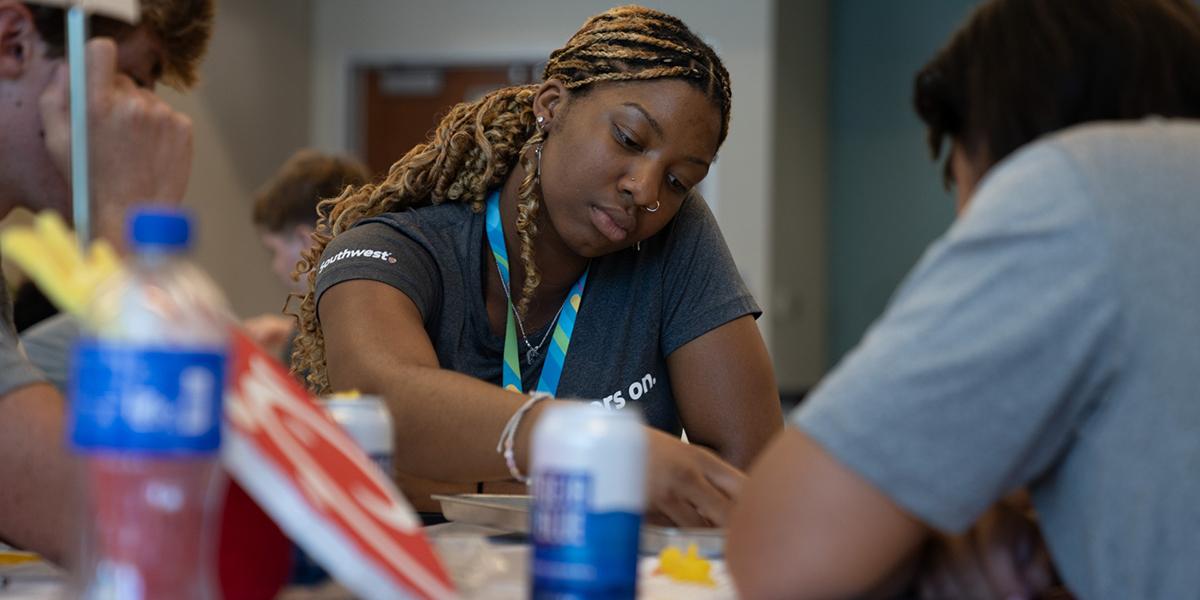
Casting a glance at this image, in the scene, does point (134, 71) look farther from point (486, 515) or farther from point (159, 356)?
point (159, 356)

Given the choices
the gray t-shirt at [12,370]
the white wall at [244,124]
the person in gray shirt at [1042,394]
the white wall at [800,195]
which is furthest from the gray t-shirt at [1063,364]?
the white wall at [800,195]

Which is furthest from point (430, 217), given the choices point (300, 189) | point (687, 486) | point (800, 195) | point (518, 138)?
point (800, 195)

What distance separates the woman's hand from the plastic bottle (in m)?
0.58

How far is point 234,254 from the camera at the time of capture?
5.73 m

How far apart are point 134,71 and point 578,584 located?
1.13 meters

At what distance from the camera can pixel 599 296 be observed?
6.18 ft

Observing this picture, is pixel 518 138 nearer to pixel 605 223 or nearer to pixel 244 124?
pixel 605 223

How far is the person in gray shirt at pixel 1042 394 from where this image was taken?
0.87 m

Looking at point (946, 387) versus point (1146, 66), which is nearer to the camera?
point (946, 387)

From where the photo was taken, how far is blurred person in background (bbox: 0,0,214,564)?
144 centimetres

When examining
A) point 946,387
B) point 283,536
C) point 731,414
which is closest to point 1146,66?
point 946,387

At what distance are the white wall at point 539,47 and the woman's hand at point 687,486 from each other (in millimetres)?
4436

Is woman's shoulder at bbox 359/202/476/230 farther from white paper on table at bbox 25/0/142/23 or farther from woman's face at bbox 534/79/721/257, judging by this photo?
white paper on table at bbox 25/0/142/23

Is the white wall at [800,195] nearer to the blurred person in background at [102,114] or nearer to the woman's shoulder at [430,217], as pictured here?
the woman's shoulder at [430,217]
